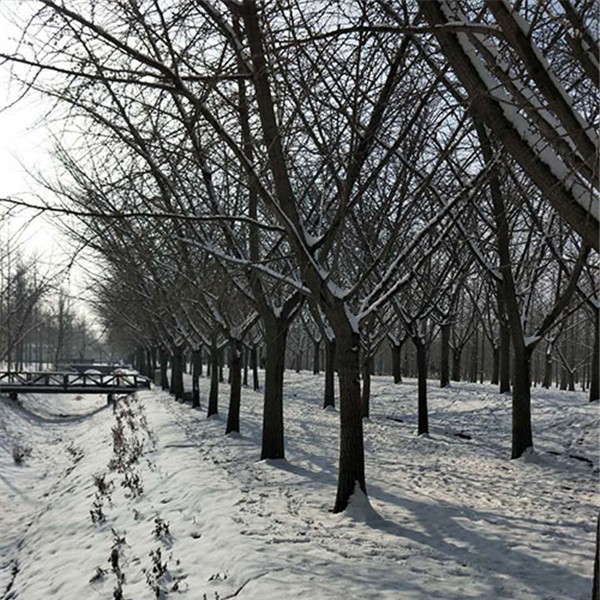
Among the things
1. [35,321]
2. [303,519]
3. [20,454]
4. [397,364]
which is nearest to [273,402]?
[303,519]

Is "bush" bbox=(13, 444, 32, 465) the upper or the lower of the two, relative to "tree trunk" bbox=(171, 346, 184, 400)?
lower

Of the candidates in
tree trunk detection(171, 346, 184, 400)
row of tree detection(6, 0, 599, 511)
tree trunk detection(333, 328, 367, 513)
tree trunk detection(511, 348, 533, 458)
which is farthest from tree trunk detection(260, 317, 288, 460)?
tree trunk detection(171, 346, 184, 400)

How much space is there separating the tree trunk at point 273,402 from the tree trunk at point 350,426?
315 centimetres

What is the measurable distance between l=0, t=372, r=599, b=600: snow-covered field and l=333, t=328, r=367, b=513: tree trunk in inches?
12.0

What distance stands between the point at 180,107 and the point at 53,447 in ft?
46.6

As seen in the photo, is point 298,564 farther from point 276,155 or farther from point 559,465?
point 559,465

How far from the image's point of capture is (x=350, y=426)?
23.5 feet

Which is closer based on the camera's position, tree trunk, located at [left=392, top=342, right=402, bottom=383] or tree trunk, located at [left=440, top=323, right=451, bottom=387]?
tree trunk, located at [left=440, top=323, right=451, bottom=387]

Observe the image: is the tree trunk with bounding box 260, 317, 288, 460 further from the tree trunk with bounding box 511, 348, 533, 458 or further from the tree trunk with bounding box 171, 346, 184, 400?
the tree trunk with bounding box 171, 346, 184, 400

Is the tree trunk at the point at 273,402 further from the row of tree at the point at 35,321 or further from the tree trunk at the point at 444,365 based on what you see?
the tree trunk at the point at 444,365

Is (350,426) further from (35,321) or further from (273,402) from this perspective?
(35,321)

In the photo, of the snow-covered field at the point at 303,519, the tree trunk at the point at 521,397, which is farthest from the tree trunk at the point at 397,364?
the tree trunk at the point at 521,397

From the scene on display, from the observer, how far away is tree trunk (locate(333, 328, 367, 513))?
711 centimetres

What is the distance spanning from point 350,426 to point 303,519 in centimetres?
120
